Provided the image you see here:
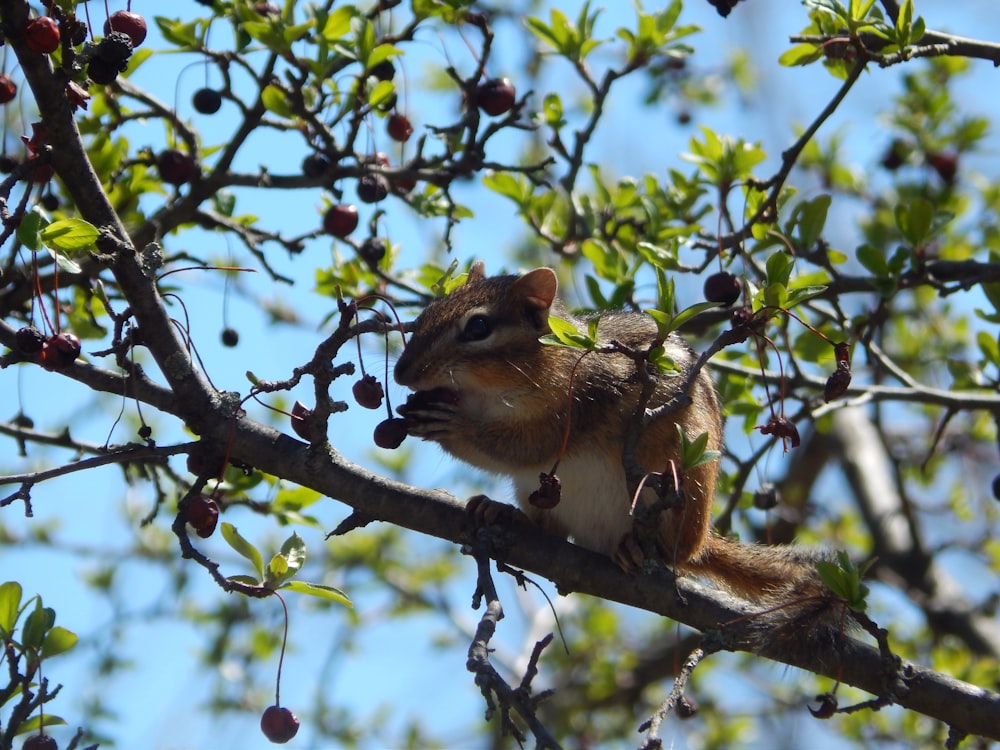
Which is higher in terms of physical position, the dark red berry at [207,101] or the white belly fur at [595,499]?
the dark red berry at [207,101]

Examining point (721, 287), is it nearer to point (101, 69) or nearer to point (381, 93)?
point (381, 93)

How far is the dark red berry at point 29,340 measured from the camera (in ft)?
10.2

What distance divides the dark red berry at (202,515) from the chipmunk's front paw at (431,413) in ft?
3.35

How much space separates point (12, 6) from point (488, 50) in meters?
1.90

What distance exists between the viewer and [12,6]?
2.94 m

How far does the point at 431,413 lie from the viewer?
13.6 ft

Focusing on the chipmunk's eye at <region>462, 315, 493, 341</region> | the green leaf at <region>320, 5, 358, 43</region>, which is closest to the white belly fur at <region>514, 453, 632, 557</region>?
the chipmunk's eye at <region>462, 315, 493, 341</region>

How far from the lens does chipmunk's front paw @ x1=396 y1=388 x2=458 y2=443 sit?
13.6 ft

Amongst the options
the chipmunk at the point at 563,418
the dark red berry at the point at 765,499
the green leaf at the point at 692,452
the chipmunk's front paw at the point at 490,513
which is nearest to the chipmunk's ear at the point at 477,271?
the chipmunk at the point at 563,418

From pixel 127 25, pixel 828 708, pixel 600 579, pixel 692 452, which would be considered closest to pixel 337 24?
pixel 127 25

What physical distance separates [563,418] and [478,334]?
1.59 ft

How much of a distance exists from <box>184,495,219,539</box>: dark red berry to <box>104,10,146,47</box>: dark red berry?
139cm

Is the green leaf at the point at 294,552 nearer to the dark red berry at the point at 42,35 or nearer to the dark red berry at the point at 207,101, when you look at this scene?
the dark red berry at the point at 42,35

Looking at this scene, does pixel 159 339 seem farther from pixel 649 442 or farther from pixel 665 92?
pixel 665 92
